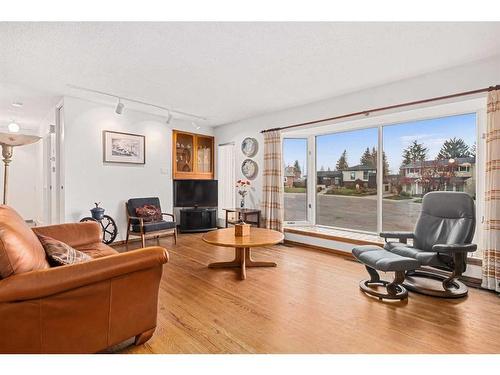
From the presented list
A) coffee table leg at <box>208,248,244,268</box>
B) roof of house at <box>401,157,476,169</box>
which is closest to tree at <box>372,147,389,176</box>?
roof of house at <box>401,157,476,169</box>

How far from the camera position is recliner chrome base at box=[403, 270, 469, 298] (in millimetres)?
2443

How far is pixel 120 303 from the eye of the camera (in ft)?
5.13

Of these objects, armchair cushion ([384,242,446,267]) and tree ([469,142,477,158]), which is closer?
armchair cushion ([384,242,446,267])

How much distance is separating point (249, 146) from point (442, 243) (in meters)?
3.61

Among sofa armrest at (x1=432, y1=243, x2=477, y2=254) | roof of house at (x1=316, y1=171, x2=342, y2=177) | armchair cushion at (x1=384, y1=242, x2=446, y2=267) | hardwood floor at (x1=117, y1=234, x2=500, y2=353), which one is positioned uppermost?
roof of house at (x1=316, y1=171, x2=342, y2=177)

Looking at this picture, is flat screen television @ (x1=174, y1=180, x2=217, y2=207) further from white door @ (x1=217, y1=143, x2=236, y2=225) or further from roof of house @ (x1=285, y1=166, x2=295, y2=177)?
roof of house @ (x1=285, y1=166, x2=295, y2=177)

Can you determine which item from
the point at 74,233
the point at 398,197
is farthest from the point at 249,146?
the point at 74,233

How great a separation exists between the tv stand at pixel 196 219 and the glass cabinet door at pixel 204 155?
984mm

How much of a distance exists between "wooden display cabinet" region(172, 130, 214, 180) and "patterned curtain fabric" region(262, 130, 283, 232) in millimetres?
1839

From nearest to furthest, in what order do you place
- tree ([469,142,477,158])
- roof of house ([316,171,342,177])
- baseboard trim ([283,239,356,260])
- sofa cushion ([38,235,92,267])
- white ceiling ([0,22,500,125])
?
1. sofa cushion ([38,235,92,267])
2. white ceiling ([0,22,500,125])
3. tree ([469,142,477,158])
4. baseboard trim ([283,239,356,260])
5. roof of house ([316,171,342,177])

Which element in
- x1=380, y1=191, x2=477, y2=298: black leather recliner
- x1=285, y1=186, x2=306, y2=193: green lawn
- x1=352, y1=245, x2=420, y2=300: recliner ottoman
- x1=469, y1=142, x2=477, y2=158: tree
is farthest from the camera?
x1=285, y1=186, x2=306, y2=193: green lawn

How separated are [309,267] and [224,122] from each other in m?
3.72

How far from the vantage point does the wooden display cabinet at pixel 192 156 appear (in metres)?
5.53

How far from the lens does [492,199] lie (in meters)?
2.57
